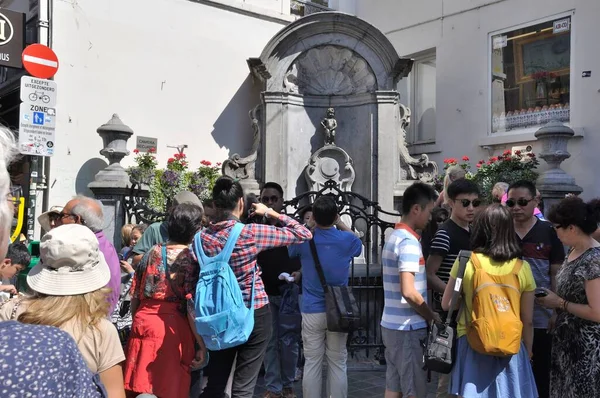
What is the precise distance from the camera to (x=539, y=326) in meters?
4.16

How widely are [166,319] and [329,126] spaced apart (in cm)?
726

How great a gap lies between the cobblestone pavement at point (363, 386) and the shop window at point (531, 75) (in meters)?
6.67

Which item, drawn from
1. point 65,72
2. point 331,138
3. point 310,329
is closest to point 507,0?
point 331,138

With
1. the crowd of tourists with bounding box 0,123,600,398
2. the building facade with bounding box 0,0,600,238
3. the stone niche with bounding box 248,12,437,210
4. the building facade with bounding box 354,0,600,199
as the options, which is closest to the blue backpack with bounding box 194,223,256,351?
the crowd of tourists with bounding box 0,123,600,398

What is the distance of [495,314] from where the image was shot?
332cm

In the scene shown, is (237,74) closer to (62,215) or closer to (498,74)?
(498,74)

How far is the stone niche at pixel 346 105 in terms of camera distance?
1023 centimetres

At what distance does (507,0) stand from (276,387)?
30.7 ft

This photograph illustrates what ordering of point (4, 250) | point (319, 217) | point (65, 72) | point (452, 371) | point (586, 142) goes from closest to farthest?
point (4, 250), point (452, 371), point (319, 217), point (65, 72), point (586, 142)

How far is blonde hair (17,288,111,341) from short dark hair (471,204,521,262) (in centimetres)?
224

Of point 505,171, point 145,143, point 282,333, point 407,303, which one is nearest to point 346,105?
point 505,171

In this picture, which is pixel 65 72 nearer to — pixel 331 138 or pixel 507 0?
pixel 331 138

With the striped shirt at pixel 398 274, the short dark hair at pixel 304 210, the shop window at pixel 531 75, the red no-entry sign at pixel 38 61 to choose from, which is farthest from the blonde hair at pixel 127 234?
the shop window at pixel 531 75

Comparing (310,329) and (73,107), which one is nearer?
(310,329)
